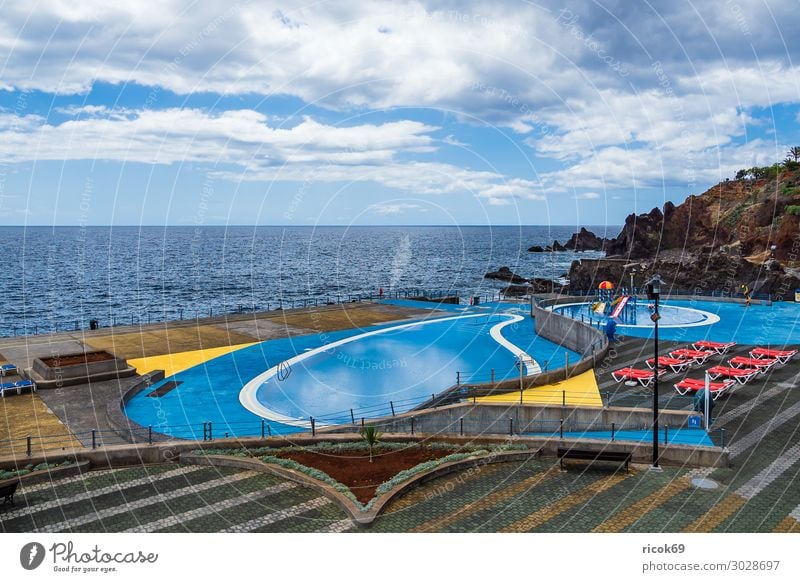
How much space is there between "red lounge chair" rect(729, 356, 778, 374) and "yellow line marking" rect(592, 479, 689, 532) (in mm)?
12514

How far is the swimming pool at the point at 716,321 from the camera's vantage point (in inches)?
1372

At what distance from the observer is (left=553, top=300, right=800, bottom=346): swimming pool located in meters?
34.8

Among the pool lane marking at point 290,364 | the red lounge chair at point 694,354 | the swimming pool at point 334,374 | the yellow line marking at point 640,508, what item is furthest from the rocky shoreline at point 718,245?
the yellow line marking at point 640,508

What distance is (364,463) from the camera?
17703mm

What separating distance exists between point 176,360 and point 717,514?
2607cm

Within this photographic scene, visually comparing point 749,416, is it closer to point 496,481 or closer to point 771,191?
point 496,481

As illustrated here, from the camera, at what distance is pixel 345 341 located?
1447 inches

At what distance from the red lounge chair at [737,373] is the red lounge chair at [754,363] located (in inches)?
33.7

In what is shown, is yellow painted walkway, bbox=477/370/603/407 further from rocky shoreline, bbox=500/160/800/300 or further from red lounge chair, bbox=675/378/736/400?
rocky shoreline, bbox=500/160/800/300

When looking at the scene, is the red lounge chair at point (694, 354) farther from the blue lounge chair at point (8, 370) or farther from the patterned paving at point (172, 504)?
the blue lounge chair at point (8, 370)

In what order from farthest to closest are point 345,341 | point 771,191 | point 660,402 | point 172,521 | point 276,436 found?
point 771,191
point 345,341
point 660,402
point 276,436
point 172,521

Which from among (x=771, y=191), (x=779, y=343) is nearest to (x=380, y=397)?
(x=779, y=343)
